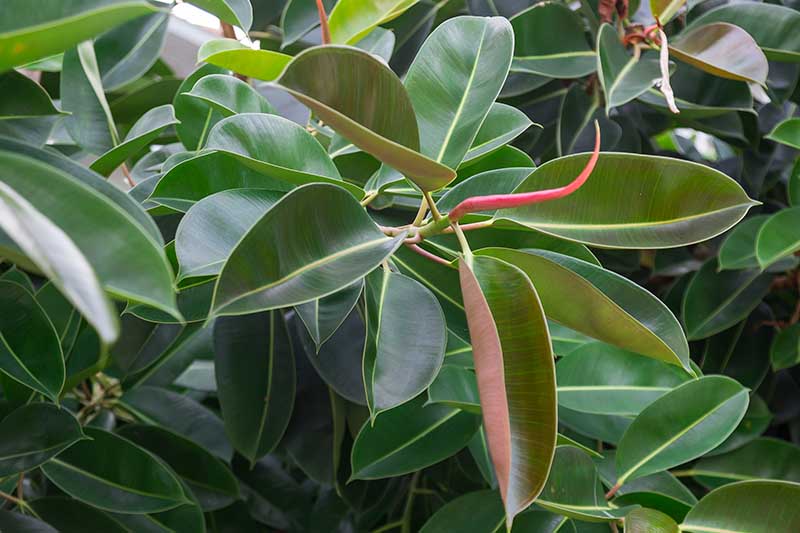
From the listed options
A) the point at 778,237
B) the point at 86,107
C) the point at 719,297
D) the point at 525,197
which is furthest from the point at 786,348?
the point at 86,107

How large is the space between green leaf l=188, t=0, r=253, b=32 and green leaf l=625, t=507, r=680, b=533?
499 millimetres

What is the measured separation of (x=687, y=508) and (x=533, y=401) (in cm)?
34

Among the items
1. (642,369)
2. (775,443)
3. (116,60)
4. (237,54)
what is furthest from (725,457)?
(116,60)

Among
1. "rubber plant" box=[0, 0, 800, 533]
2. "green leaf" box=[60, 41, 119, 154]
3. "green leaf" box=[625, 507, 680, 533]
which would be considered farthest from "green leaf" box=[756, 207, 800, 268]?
"green leaf" box=[60, 41, 119, 154]

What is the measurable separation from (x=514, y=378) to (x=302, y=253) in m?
0.13

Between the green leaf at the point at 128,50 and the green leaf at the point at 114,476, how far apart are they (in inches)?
14.8

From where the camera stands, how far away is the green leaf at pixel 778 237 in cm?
78

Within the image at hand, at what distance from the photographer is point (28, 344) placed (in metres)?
0.58

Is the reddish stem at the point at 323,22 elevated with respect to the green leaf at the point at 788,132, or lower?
elevated

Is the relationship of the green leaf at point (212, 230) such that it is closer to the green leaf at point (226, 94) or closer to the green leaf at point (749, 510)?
the green leaf at point (226, 94)

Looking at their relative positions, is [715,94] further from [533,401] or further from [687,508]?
[533,401]

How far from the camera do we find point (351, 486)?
85 cm

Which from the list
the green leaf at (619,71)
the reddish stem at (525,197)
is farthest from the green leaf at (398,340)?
the green leaf at (619,71)

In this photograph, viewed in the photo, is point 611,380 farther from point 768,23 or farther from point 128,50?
point 128,50
